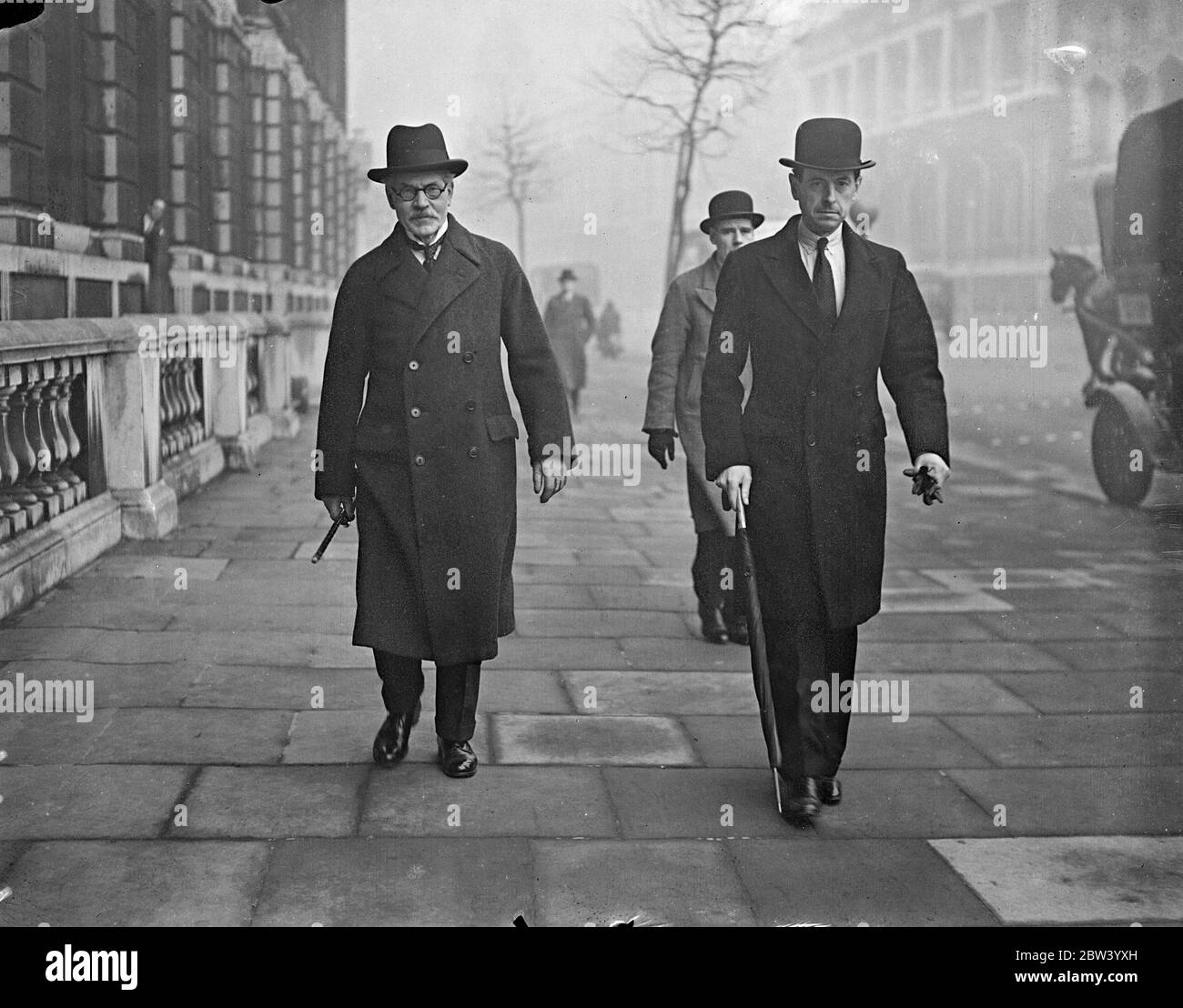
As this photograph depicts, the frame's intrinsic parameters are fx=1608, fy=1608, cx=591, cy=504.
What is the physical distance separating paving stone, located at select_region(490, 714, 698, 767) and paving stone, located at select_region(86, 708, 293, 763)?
74cm

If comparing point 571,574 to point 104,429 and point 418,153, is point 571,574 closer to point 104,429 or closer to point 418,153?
point 104,429

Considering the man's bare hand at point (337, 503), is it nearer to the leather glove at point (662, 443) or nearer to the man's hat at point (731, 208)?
the leather glove at point (662, 443)

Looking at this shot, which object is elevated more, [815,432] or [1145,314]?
[1145,314]

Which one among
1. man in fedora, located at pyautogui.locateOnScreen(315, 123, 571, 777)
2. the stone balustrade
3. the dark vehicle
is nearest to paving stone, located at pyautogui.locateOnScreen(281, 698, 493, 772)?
man in fedora, located at pyautogui.locateOnScreen(315, 123, 571, 777)

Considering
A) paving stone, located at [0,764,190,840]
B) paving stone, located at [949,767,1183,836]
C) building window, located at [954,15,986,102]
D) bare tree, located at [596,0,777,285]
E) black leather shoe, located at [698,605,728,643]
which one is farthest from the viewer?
building window, located at [954,15,986,102]

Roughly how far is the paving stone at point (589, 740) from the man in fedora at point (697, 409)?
131 cm

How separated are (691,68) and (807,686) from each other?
7.30 m

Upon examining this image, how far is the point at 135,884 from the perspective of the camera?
3.86m

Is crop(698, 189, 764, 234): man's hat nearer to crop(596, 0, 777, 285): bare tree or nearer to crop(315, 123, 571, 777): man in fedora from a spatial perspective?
crop(315, 123, 571, 777): man in fedora

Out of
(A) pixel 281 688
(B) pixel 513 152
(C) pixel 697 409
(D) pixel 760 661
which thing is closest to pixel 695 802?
(D) pixel 760 661

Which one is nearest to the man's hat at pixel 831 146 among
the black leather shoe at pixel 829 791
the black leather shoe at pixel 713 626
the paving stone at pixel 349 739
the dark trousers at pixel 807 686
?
the dark trousers at pixel 807 686

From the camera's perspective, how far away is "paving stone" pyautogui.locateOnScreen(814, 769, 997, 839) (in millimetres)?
4449

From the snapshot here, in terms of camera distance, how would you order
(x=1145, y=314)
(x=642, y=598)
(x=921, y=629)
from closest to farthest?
(x=921, y=629) → (x=642, y=598) → (x=1145, y=314)

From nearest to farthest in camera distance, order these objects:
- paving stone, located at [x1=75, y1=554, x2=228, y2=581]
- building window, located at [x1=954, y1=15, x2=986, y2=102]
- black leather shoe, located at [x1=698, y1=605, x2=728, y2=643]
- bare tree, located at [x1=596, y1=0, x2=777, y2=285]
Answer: black leather shoe, located at [x1=698, y1=605, x2=728, y2=643]
paving stone, located at [x1=75, y1=554, x2=228, y2=581]
bare tree, located at [x1=596, y1=0, x2=777, y2=285]
building window, located at [x1=954, y1=15, x2=986, y2=102]
